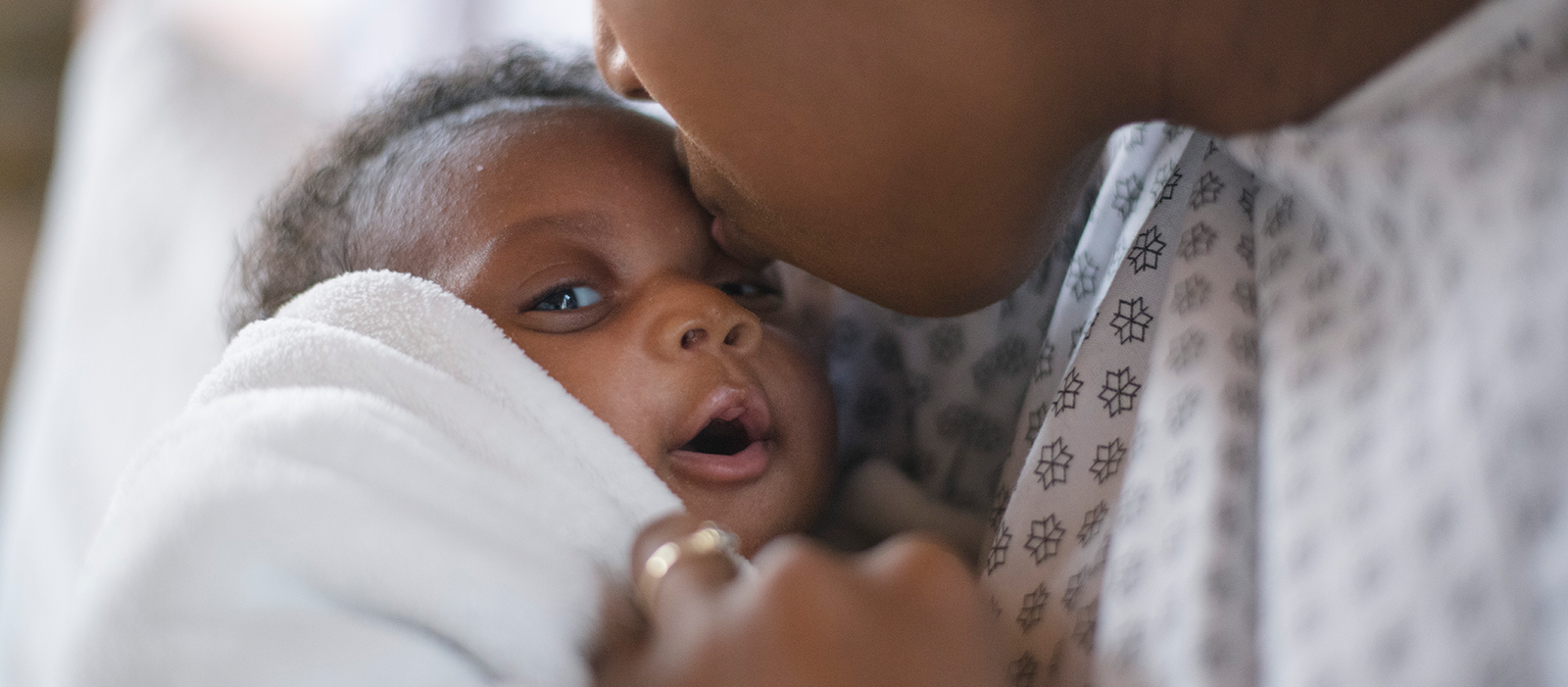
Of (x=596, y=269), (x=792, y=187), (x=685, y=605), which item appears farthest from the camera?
(x=596, y=269)

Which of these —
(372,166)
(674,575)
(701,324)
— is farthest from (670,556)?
(372,166)

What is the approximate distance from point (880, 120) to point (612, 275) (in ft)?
1.06

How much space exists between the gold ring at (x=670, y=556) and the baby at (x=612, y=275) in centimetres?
16

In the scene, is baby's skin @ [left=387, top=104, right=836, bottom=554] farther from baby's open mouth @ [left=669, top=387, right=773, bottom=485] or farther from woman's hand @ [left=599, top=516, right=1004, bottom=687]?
woman's hand @ [left=599, top=516, right=1004, bottom=687]

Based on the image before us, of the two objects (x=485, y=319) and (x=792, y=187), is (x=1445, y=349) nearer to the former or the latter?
(x=792, y=187)

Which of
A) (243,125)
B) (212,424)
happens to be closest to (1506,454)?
(212,424)

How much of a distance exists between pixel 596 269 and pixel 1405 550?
0.62 metres

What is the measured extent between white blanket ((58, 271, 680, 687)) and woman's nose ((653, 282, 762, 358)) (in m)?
0.10

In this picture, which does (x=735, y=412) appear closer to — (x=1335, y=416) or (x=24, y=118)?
(x=1335, y=416)

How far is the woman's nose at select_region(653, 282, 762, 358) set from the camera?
0.84m

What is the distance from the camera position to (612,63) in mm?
826

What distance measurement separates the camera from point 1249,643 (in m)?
0.55

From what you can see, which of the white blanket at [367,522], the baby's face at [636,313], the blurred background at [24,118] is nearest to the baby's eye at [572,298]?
the baby's face at [636,313]

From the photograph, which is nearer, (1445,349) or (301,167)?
(1445,349)
